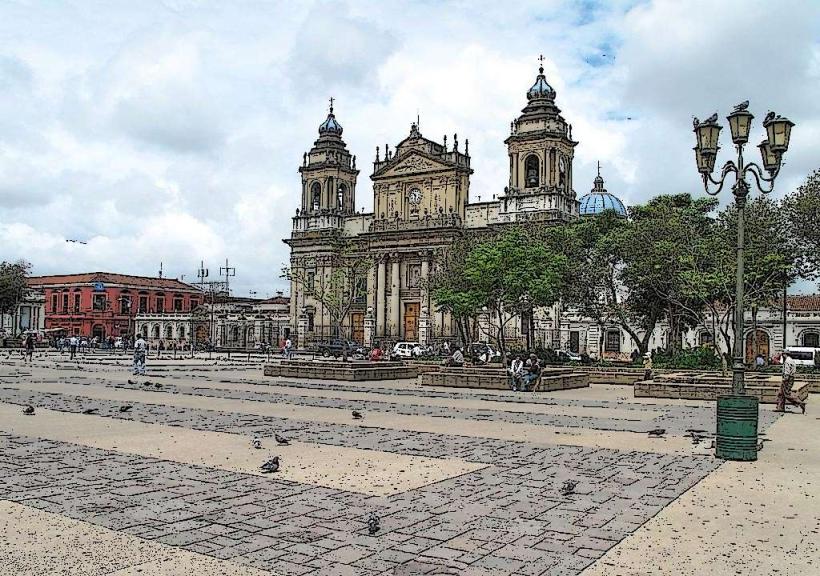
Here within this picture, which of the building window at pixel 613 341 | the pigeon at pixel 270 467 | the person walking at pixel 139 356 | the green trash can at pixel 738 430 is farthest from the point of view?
the building window at pixel 613 341

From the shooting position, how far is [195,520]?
26.1 feet

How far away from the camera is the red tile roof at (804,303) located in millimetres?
57531

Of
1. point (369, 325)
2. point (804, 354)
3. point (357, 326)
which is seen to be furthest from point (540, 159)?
point (804, 354)

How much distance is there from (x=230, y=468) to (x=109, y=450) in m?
2.44

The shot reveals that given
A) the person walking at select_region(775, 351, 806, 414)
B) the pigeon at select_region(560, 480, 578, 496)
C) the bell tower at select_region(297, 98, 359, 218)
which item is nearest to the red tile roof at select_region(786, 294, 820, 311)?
the bell tower at select_region(297, 98, 359, 218)

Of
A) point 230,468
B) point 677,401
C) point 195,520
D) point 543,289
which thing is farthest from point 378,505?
point 543,289

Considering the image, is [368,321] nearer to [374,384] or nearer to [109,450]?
[374,384]

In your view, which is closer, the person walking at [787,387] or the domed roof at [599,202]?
the person walking at [787,387]

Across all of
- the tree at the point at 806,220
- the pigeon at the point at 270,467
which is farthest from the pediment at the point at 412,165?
the pigeon at the point at 270,467

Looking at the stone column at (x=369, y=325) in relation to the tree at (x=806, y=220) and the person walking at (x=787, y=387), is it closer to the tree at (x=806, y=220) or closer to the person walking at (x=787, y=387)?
the tree at (x=806, y=220)

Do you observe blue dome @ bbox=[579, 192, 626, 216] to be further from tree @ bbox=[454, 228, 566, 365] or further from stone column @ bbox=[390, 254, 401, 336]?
tree @ bbox=[454, 228, 566, 365]

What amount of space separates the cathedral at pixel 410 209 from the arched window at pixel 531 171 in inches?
3.0

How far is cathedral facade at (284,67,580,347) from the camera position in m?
61.4

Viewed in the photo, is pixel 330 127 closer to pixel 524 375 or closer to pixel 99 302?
pixel 99 302
